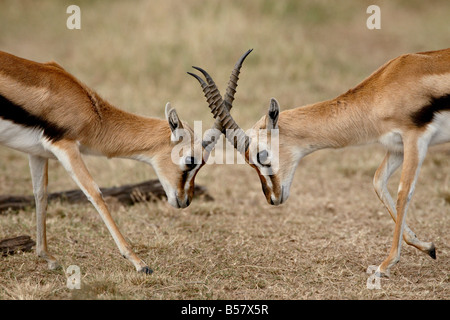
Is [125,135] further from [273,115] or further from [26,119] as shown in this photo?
[273,115]

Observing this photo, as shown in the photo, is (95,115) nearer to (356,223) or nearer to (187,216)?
(187,216)

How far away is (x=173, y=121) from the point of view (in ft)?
18.5

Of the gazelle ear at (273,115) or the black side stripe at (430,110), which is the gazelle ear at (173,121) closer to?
the gazelle ear at (273,115)

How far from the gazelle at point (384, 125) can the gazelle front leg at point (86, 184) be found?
1.32m

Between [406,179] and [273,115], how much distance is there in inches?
52.8

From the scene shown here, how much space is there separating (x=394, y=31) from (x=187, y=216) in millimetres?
11376

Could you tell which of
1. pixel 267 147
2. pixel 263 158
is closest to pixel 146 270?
pixel 263 158

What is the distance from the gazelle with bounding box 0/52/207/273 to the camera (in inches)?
209

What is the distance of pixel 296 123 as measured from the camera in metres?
5.91

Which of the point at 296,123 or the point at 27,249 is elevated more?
the point at 296,123

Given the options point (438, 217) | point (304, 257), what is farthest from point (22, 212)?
point (438, 217)

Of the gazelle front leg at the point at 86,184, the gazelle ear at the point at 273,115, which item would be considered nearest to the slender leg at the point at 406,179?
the gazelle ear at the point at 273,115

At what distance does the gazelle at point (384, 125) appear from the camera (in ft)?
17.9

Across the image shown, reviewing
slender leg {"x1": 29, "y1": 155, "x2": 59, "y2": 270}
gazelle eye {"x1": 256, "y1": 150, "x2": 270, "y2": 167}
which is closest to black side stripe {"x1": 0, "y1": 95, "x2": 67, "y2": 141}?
slender leg {"x1": 29, "y1": 155, "x2": 59, "y2": 270}
